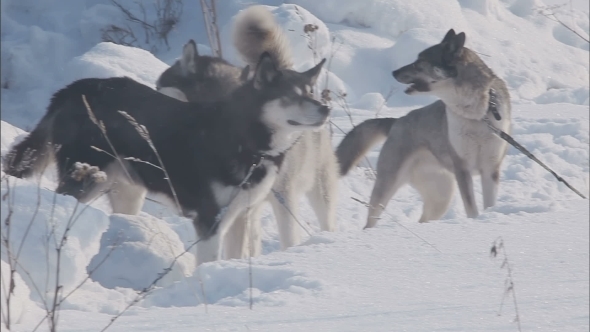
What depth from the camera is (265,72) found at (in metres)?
4.57

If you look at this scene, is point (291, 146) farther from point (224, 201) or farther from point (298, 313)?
point (298, 313)

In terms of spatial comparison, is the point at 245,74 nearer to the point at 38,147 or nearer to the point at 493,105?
the point at 38,147

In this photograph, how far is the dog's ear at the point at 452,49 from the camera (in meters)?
6.17

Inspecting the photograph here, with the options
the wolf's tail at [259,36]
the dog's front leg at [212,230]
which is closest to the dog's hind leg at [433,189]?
the wolf's tail at [259,36]

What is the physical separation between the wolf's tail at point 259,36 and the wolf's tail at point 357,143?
3.52 feet

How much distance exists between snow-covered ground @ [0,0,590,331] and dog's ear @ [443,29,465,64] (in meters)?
1.01

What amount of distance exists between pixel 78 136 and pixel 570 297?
3.05 m

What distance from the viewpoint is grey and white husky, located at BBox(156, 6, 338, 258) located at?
16.8 feet

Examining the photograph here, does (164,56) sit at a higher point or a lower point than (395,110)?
higher

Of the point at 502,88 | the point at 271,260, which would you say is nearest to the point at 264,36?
the point at 502,88

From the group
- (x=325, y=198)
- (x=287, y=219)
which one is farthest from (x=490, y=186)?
(x=287, y=219)

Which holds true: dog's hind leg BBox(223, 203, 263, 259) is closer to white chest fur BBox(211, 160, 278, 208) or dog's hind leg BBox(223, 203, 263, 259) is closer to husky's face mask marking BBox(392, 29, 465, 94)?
white chest fur BBox(211, 160, 278, 208)

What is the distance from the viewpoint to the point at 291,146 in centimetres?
463

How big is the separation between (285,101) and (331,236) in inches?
31.8
